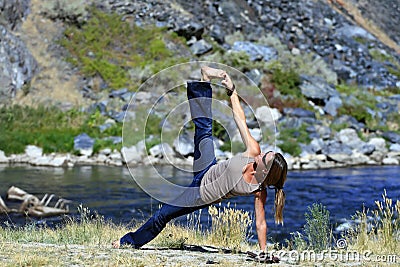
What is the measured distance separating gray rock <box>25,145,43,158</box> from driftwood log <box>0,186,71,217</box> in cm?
746

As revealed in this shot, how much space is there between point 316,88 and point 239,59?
415cm

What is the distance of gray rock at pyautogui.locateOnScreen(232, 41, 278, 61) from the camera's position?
106ft

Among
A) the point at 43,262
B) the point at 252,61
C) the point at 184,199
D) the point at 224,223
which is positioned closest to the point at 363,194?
the point at 224,223

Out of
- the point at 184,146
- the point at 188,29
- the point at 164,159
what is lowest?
the point at 164,159

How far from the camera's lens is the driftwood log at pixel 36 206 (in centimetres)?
1304

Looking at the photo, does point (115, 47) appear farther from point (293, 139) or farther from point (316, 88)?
point (293, 139)

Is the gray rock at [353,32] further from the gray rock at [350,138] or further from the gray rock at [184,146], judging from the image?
the gray rock at [184,146]

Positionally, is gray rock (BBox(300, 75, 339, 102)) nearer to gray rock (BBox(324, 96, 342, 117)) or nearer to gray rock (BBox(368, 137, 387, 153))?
gray rock (BBox(324, 96, 342, 117))

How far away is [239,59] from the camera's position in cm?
3091

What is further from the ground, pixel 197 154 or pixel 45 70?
pixel 197 154

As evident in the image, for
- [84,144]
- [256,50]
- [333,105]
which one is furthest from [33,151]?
[256,50]

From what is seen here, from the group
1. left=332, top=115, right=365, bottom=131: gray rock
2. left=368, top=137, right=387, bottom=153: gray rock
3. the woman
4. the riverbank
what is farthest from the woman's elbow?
left=332, top=115, right=365, bottom=131: gray rock

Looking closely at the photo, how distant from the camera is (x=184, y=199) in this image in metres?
5.80

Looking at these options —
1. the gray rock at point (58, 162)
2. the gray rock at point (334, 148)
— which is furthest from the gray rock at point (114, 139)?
→ the gray rock at point (334, 148)
